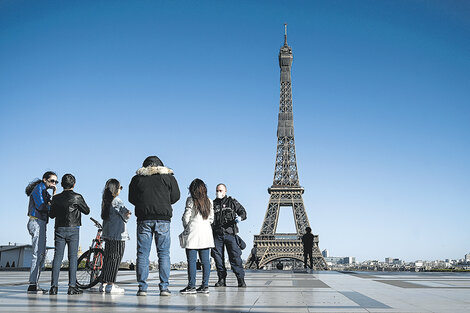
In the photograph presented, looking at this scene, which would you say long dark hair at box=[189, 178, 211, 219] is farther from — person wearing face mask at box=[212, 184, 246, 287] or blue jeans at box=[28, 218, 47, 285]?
blue jeans at box=[28, 218, 47, 285]

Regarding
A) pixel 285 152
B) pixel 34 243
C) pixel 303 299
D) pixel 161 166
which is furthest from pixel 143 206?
pixel 285 152

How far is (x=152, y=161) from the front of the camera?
6.79 m

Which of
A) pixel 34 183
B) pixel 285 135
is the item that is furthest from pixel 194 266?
pixel 285 135

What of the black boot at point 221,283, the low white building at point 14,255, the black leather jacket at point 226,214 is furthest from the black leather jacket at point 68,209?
the low white building at point 14,255

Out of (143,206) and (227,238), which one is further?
(227,238)

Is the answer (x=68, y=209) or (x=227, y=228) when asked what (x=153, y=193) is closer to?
(x=68, y=209)

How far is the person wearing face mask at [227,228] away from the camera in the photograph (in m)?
7.95

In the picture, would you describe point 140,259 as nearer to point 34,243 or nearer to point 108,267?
point 108,267

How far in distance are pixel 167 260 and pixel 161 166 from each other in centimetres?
135

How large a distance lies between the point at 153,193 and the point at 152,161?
496mm

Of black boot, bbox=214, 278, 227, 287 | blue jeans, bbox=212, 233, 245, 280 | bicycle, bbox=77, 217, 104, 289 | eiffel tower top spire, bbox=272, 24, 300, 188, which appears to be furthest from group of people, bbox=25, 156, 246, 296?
eiffel tower top spire, bbox=272, 24, 300, 188

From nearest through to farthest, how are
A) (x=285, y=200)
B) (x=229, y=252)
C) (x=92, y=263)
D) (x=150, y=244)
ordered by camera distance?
1. (x=150, y=244)
2. (x=92, y=263)
3. (x=229, y=252)
4. (x=285, y=200)

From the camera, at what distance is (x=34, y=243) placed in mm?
7004

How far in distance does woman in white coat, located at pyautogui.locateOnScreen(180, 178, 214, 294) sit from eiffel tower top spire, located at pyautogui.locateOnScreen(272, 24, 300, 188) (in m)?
55.8
